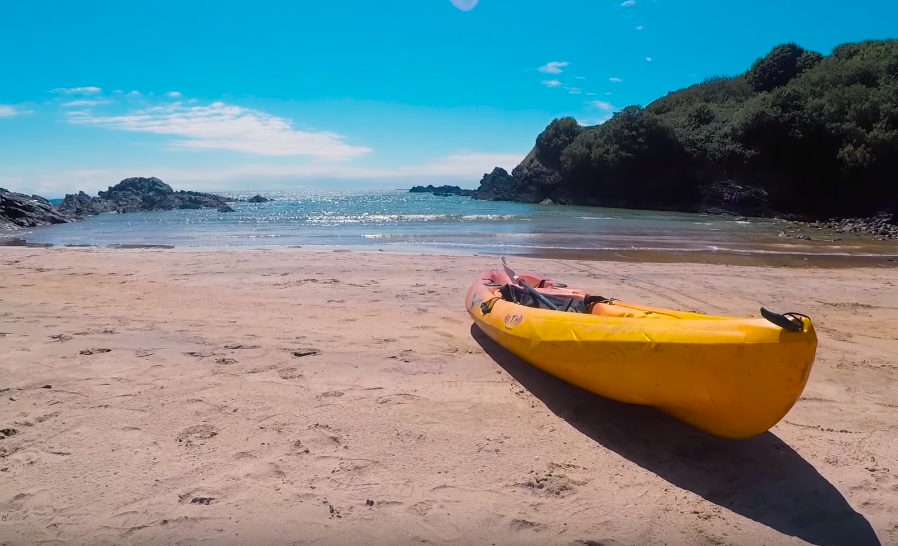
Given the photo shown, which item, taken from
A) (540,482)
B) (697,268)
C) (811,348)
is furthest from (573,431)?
(697,268)

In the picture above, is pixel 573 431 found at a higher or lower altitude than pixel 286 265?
lower

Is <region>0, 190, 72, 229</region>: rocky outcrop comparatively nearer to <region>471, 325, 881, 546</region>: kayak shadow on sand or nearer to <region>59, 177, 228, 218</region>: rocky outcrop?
<region>59, 177, 228, 218</region>: rocky outcrop

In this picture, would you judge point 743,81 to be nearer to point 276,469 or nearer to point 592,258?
point 592,258

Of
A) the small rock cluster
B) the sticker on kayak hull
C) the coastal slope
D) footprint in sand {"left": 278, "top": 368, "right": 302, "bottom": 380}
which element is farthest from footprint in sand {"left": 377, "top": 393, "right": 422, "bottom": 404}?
the coastal slope

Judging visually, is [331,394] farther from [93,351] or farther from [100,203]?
[100,203]

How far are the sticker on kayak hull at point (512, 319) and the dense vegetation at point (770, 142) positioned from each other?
27.1 metres

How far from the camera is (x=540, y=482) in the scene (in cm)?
279

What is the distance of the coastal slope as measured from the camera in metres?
25.2

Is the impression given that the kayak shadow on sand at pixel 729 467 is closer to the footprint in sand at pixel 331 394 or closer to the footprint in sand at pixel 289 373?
the footprint in sand at pixel 331 394

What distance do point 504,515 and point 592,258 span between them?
360 inches

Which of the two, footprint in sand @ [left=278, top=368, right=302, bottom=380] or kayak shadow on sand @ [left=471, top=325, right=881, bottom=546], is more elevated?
footprint in sand @ [left=278, top=368, right=302, bottom=380]

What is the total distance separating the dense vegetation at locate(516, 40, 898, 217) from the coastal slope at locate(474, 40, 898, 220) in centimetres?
6

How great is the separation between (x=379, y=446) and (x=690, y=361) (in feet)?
5.84

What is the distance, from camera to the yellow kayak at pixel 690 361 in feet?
8.52
